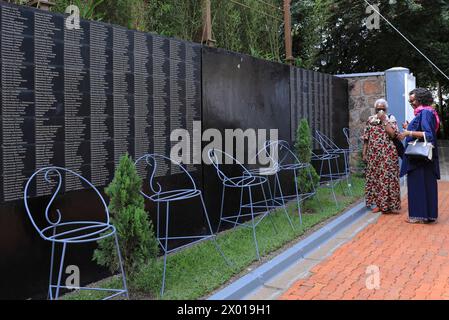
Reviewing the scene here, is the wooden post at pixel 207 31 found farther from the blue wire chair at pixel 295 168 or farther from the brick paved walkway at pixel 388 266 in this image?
the brick paved walkway at pixel 388 266

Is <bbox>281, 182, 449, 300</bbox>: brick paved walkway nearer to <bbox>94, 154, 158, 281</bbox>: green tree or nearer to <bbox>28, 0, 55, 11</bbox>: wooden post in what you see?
<bbox>94, 154, 158, 281</bbox>: green tree

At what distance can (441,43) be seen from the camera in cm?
1469

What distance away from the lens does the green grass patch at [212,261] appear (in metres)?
3.60

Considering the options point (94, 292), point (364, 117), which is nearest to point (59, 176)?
point (94, 292)

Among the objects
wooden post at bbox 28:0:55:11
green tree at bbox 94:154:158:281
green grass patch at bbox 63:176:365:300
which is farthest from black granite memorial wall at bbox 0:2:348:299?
green tree at bbox 94:154:158:281

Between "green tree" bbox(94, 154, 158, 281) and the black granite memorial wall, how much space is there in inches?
20.0

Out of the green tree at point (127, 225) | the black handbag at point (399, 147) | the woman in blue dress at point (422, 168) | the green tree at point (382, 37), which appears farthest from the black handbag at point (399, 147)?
the green tree at point (382, 37)

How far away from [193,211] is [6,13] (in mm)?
2843

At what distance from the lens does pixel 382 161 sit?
656 centimetres

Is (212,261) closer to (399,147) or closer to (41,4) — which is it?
(41,4)

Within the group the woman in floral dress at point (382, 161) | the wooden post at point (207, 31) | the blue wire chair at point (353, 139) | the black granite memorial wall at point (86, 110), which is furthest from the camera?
the blue wire chair at point (353, 139)

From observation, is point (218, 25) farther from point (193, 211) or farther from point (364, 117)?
point (364, 117)

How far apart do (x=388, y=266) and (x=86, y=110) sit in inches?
124

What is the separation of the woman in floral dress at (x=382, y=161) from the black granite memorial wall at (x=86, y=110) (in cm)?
216
